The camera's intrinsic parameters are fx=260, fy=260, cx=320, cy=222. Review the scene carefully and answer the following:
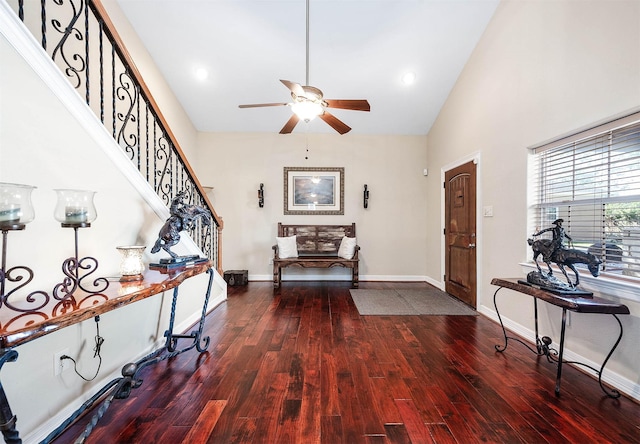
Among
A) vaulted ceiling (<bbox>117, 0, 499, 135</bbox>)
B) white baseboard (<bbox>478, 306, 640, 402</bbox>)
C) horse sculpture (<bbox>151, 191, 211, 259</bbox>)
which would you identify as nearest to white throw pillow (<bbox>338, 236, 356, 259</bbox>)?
vaulted ceiling (<bbox>117, 0, 499, 135</bbox>)

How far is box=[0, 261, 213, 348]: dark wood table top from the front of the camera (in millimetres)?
885

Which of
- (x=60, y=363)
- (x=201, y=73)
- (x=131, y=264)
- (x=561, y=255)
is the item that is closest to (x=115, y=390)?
(x=60, y=363)

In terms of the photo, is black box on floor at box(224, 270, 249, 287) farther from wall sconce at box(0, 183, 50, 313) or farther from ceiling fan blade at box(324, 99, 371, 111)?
wall sconce at box(0, 183, 50, 313)

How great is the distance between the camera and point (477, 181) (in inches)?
131

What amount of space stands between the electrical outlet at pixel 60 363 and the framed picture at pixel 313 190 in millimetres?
3690

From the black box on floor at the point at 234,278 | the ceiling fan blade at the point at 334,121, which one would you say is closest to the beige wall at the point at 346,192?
the black box on floor at the point at 234,278

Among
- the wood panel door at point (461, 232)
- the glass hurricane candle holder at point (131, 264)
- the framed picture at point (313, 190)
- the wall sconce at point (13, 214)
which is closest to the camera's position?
the wall sconce at point (13, 214)

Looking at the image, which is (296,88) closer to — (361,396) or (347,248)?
(361,396)

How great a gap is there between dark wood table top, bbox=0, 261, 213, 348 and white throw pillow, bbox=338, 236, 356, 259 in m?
3.23

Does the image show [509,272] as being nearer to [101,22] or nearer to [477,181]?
[477,181]

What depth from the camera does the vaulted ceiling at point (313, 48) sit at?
3074 millimetres

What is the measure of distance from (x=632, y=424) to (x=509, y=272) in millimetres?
1493

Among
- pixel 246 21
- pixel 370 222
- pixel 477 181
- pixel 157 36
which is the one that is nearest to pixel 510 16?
pixel 477 181

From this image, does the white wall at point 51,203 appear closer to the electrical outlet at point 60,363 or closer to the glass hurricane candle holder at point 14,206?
the electrical outlet at point 60,363
